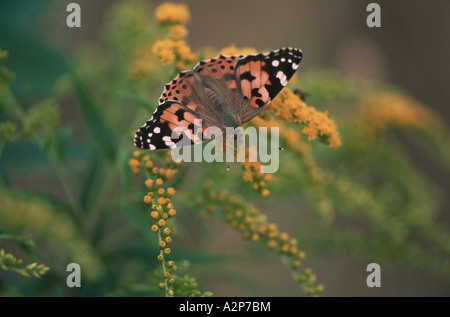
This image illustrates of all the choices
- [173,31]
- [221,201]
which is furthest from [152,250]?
[173,31]

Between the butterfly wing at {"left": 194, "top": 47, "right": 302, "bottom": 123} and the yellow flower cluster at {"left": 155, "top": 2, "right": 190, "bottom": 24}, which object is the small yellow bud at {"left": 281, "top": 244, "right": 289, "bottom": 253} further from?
the yellow flower cluster at {"left": 155, "top": 2, "right": 190, "bottom": 24}

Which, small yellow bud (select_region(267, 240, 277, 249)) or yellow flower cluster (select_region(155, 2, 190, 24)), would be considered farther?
yellow flower cluster (select_region(155, 2, 190, 24))

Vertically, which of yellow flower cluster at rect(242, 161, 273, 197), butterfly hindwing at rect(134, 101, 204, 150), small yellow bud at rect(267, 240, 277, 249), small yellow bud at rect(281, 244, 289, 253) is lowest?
small yellow bud at rect(281, 244, 289, 253)

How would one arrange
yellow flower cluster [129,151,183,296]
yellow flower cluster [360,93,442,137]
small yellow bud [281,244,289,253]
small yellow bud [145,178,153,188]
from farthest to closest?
1. yellow flower cluster [360,93,442,137]
2. small yellow bud [281,244,289,253]
3. small yellow bud [145,178,153,188]
4. yellow flower cluster [129,151,183,296]

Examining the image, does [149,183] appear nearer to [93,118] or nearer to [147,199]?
[147,199]

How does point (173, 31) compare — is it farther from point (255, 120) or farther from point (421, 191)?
point (421, 191)

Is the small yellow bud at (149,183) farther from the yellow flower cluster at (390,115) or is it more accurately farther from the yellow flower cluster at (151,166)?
the yellow flower cluster at (390,115)

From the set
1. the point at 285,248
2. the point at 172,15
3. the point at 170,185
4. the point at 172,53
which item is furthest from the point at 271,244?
the point at 172,15

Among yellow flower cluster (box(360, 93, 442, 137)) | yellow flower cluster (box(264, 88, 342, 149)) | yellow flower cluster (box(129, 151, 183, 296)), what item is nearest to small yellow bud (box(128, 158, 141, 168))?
yellow flower cluster (box(129, 151, 183, 296))

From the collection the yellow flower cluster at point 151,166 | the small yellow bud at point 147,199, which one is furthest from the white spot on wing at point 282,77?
the small yellow bud at point 147,199
